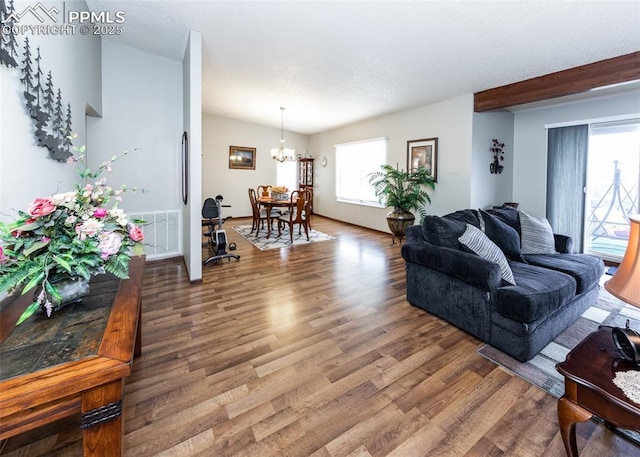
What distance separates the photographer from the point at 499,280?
204cm

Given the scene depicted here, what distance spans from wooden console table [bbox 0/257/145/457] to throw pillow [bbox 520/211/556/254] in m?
3.56

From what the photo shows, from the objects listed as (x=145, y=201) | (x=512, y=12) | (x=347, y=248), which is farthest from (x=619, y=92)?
(x=145, y=201)

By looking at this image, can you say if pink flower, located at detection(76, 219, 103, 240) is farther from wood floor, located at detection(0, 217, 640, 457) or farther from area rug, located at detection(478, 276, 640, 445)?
area rug, located at detection(478, 276, 640, 445)

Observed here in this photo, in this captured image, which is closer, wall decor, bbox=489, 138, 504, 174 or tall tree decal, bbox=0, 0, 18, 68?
tall tree decal, bbox=0, 0, 18, 68

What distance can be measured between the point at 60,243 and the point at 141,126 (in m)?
3.47

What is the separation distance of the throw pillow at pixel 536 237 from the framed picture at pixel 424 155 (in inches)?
86.4

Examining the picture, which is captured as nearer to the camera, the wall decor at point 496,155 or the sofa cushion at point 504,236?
the sofa cushion at point 504,236

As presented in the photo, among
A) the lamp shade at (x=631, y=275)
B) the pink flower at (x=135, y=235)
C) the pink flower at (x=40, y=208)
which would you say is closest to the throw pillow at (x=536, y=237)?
the lamp shade at (x=631, y=275)

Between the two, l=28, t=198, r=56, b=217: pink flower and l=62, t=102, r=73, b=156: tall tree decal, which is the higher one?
l=62, t=102, r=73, b=156: tall tree decal

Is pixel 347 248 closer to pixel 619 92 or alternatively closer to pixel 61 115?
pixel 61 115

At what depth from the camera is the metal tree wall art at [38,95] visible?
1303 mm

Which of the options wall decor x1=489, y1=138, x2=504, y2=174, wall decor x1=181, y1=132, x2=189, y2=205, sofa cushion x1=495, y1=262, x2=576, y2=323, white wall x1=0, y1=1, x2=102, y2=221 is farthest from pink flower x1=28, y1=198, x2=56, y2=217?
wall decor x1=489, y1=138, x2=504, y2=174

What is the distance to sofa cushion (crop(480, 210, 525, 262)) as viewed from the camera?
281 cm

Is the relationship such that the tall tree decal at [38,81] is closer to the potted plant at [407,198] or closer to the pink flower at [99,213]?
the pink flower at [99,213]
